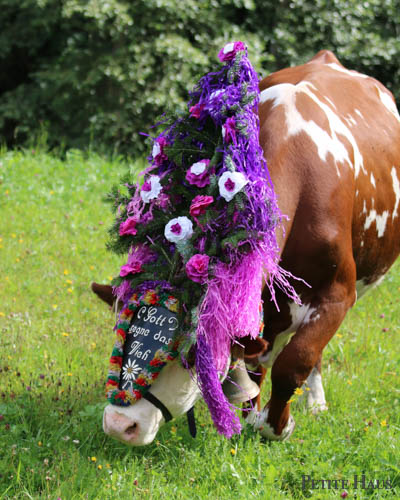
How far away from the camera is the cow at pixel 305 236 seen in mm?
2631

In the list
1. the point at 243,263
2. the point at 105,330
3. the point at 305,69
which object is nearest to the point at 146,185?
the point at 243,263

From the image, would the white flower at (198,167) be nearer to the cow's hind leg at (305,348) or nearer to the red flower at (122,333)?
the red flower at (122,333)

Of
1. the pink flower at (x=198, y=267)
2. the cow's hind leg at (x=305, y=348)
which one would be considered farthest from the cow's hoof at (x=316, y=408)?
the pink flower at (x=198, y=267)

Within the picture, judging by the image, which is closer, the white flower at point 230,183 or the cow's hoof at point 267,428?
the white flower at point 230,183

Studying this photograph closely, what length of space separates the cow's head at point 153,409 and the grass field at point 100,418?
435 mm

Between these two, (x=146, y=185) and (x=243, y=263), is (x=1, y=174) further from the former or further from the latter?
(x=243, y=263)

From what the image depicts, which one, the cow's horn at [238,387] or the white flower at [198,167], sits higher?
the white flower at [198,167]

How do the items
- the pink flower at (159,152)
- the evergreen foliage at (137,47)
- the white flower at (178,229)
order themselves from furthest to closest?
1. the evergreen foliage at (137,47)
2. the pink flower at (159,152)
3. the white flower at (178,229)

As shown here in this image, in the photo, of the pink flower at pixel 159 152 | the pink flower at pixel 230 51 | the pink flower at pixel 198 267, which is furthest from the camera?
the pink flower at pixel 159 152

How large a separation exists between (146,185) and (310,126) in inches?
33.2

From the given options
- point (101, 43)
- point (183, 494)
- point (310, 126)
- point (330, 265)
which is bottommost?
point (101, 43)

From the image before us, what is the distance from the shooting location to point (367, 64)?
10.5 meters

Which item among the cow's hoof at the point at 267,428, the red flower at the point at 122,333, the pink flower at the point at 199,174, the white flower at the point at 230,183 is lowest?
the cow's hoof at the point at 267,428

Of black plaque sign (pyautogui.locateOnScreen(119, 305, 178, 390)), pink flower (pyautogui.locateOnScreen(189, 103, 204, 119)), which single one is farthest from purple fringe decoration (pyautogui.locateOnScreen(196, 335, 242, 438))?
pink flower (pyautogui.locateOnScreen(189, 103, 204, 119))
